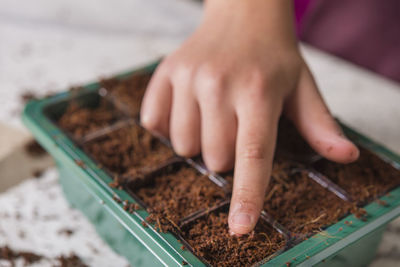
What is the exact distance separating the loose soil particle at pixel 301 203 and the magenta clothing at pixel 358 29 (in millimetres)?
661

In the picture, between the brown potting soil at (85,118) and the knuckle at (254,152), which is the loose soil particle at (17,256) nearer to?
the brown potting soil at (85,118)

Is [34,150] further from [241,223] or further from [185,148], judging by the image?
[241,223]

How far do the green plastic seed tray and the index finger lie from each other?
0.06 metres

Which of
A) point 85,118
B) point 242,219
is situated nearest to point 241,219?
point 242,219

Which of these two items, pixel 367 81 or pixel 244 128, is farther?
pixel 367 81

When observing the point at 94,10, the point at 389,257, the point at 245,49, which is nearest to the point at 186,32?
the point at 94,10

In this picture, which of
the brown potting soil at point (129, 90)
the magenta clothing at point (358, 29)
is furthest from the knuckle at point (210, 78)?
the magenta clothing at point (358, 29)

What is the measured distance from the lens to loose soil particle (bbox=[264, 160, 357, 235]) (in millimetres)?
720

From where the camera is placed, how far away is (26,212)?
3.01ft

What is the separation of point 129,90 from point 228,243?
1.57 feet

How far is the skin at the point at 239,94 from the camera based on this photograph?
78 centimetres

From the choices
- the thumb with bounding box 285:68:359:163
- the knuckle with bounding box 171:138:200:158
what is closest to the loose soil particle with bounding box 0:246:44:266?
the knuckle with bounding box 171:138:200:158

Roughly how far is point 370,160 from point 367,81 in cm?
52

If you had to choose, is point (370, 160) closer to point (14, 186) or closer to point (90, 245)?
point (90, 245)
